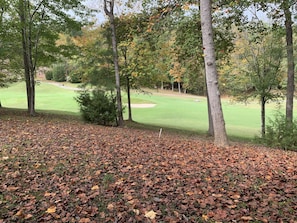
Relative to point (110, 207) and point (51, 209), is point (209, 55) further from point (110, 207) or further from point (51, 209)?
point (51, 209)

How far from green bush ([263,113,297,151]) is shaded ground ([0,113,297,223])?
314 cm

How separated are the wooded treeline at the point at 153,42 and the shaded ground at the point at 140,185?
245 centimetres

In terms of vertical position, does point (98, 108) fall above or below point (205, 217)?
above

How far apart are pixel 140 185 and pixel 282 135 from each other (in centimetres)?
676

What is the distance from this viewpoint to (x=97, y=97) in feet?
41.3

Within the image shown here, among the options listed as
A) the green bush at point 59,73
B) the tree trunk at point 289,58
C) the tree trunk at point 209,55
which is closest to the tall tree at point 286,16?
the tree trunk at point 289,58

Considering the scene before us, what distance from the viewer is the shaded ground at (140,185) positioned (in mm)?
2971

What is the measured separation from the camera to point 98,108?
496 inches

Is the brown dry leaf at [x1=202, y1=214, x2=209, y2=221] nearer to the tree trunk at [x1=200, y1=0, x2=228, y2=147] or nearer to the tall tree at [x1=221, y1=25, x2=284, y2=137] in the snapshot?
the tree trunk at [x1=200, y1=0, x2=228, y2=147]

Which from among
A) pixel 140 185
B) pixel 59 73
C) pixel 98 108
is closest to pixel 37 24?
pixel 98 108

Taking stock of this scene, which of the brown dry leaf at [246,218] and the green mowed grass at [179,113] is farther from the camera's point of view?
the green mowed grass at [179,113]

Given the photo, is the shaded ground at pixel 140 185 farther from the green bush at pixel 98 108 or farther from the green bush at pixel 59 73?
the green bush at pixel 59 73

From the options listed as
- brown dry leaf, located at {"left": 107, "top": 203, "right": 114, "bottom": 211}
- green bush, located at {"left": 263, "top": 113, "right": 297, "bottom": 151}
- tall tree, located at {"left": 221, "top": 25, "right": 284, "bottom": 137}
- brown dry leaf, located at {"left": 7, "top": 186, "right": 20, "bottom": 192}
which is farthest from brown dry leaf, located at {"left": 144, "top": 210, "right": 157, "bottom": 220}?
tall tree, located at {"left": 221, "top": 25, "right": 284, "bottom": 137}

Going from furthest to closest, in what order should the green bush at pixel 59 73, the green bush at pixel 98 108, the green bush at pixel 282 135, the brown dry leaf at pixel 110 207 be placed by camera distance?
the green bush at pixel 59 73 < the green bush at pixel 98 108 < the green bush at pixel 282 135 < the brown dry leaf at pixel 110 207
